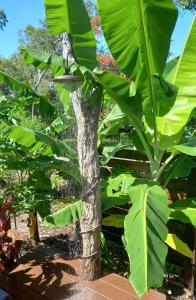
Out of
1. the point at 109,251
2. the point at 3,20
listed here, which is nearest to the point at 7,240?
the point at 109,251

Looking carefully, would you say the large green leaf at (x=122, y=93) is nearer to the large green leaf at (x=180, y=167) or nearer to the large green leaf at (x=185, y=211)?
the large green leaf at (x=180, y=167)

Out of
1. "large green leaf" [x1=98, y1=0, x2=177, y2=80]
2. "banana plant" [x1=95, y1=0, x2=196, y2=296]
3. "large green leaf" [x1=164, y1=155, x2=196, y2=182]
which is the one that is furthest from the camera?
"large green leaf" [x1=164, y1=155, x2=196, y2=182]

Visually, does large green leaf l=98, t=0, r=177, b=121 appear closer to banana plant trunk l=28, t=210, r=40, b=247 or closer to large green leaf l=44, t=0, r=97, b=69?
large green leaf l=44, t=0, r=97, b=69

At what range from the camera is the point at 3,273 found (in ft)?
11.5

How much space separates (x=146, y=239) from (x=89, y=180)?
96 cm

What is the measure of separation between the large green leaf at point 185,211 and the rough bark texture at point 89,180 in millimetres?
686

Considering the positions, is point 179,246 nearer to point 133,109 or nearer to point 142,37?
point 133,109

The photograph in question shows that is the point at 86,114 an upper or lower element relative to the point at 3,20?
lower

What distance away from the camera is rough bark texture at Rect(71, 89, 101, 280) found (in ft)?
10.1

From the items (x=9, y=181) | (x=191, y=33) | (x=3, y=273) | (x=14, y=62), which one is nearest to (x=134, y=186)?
(x=191, y=33)

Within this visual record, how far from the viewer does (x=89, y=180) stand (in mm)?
3180

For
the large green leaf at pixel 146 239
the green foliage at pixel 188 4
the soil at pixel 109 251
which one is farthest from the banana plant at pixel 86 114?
the green foliage at pixel 188 4

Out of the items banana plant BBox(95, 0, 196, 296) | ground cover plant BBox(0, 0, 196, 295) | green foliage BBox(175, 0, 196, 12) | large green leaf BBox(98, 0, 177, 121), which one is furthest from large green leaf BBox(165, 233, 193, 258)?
green foliage BBox(175, 0, 196, 12)

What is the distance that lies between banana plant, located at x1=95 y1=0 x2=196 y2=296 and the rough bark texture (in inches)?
11.8
